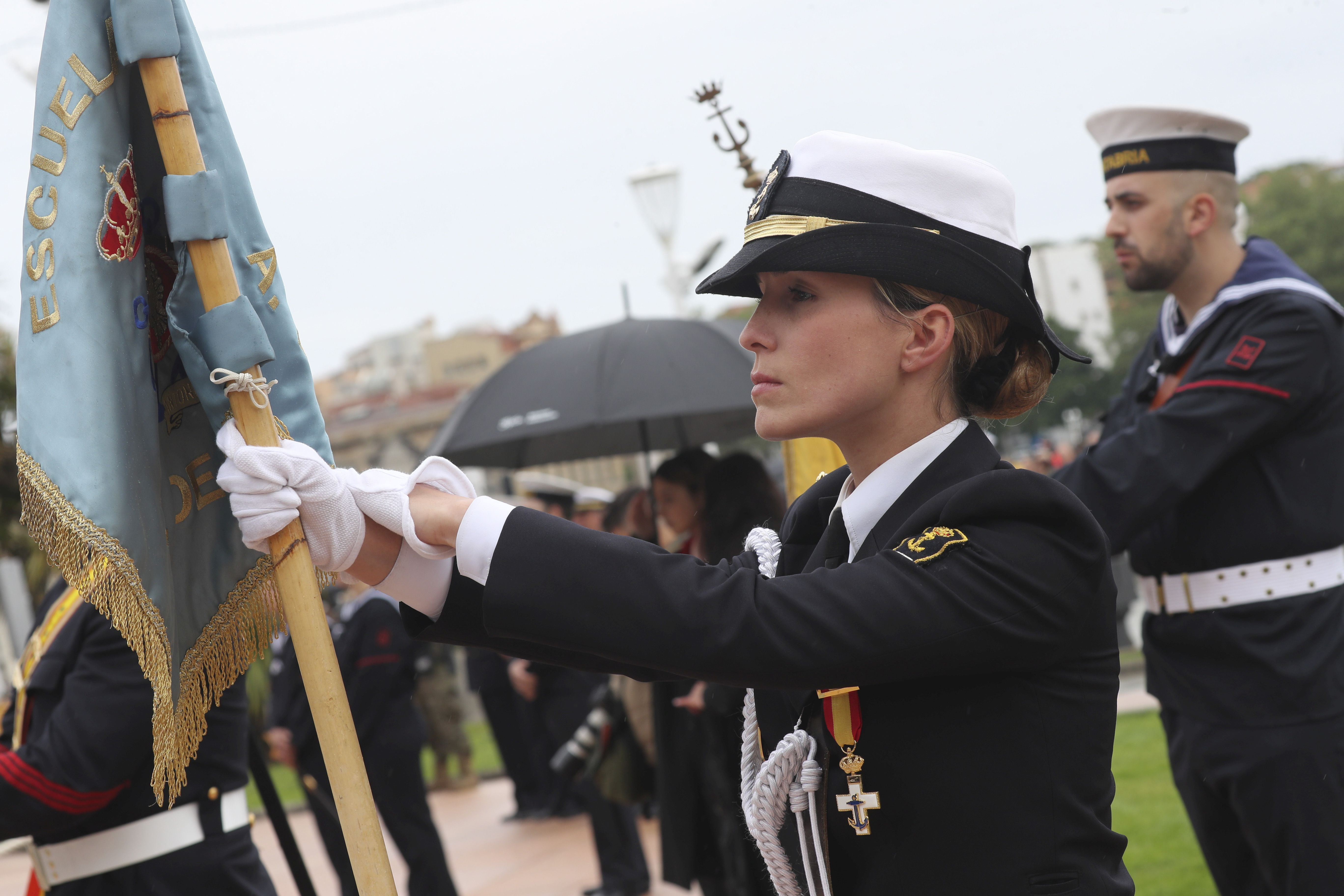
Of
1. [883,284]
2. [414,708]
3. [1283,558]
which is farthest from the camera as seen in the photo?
[414,708]

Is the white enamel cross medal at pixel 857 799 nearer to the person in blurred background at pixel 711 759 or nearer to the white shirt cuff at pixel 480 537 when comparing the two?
the white shirt cuff at pixel 480 537

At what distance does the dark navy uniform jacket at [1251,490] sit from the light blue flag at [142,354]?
7.38 feet

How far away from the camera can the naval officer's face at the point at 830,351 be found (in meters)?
1.86

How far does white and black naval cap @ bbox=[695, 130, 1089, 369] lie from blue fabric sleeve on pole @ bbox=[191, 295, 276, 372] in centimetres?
66

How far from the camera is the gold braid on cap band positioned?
1.85 m

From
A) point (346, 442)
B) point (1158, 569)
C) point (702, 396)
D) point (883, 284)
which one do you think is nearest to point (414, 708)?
point (702, 396)

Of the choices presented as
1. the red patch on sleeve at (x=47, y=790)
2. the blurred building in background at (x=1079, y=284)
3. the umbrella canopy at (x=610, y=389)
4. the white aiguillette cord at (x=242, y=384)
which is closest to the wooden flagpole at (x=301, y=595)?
the white aiguillette cord at (x=242, y=384)

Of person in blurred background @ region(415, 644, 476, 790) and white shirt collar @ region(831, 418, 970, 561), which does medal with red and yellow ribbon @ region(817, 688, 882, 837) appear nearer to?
white shirt collar @ region(831, 418, 970, 561)

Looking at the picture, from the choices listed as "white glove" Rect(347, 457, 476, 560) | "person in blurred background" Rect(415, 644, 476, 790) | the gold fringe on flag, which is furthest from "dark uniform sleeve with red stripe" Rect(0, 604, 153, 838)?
"person in blurred background" Rect(415, 644, 476, 790)

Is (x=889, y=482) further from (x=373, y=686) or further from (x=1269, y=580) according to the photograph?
(x=373, y=686)

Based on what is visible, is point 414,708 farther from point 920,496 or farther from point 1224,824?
point 920,496

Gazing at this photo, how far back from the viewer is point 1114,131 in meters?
4.00

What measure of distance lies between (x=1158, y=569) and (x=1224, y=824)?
73 cm

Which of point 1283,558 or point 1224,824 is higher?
point 1283,558
